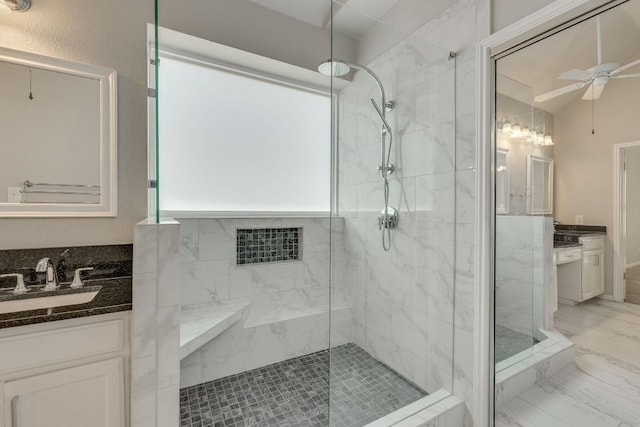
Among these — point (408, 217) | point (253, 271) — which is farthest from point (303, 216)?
point (408, 217)

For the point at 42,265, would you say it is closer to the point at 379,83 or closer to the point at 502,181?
the point at 379,83

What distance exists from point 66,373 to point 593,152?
2.57 meters

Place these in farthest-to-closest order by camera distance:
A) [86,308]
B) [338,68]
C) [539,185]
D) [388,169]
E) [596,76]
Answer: [388,169] → [338,68] → [539,185] → [596,76] → [86,308]

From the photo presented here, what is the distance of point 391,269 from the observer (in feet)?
6.39

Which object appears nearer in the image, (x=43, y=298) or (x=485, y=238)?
(x=43, y=298)

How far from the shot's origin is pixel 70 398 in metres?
1.18

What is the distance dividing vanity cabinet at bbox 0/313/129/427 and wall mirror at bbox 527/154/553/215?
6.98 ft

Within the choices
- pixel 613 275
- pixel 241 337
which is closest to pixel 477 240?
pixel 613 275

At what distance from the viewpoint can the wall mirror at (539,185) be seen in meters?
1.47

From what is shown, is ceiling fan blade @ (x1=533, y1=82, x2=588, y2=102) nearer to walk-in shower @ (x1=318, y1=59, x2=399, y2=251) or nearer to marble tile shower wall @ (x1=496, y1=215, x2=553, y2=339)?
marble tile shower wall @ (x1=496, y1=215, x2=553, y2=339)

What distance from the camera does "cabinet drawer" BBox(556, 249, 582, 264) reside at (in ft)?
4.62

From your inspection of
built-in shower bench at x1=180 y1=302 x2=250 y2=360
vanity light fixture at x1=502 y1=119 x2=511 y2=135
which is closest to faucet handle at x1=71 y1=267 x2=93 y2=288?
built-in shower bench at x1=180 y1=302 x2=250 y2=360

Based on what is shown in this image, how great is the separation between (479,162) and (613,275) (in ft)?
2.60

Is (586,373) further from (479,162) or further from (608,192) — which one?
(479,162)
